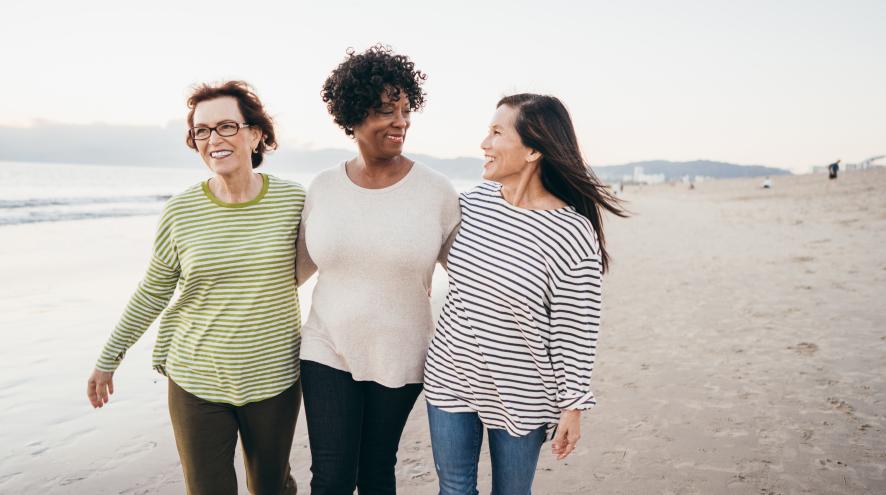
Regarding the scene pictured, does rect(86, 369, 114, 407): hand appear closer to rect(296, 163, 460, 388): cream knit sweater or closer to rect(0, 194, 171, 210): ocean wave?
rect(296, 163, 460, 388): cream knit sweater

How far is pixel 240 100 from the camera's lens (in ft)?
8.33

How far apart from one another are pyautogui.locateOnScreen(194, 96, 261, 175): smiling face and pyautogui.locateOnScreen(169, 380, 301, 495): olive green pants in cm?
99

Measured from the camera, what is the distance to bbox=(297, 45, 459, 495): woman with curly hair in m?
2.34

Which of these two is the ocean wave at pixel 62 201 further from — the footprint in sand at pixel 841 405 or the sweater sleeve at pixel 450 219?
the footprint in sand at pixel 841 405

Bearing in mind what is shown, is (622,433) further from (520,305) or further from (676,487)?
(520,305)

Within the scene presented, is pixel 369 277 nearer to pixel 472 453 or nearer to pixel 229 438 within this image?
pixel 472 453

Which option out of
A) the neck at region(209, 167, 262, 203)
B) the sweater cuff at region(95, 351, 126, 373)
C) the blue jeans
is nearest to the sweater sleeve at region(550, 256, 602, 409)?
the blue jeans

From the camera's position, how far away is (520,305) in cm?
208

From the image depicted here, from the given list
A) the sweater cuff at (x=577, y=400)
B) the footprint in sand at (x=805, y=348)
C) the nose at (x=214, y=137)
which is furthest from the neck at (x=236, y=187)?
the footprint in sand at (x=805, y=348)

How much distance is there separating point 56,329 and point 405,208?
652 centimetres

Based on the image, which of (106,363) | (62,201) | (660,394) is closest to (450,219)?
(106,363)

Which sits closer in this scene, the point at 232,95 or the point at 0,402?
the point at 232,95

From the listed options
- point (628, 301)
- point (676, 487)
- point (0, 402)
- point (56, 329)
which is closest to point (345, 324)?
point (676, 487)

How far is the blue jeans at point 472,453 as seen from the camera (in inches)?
87.0
